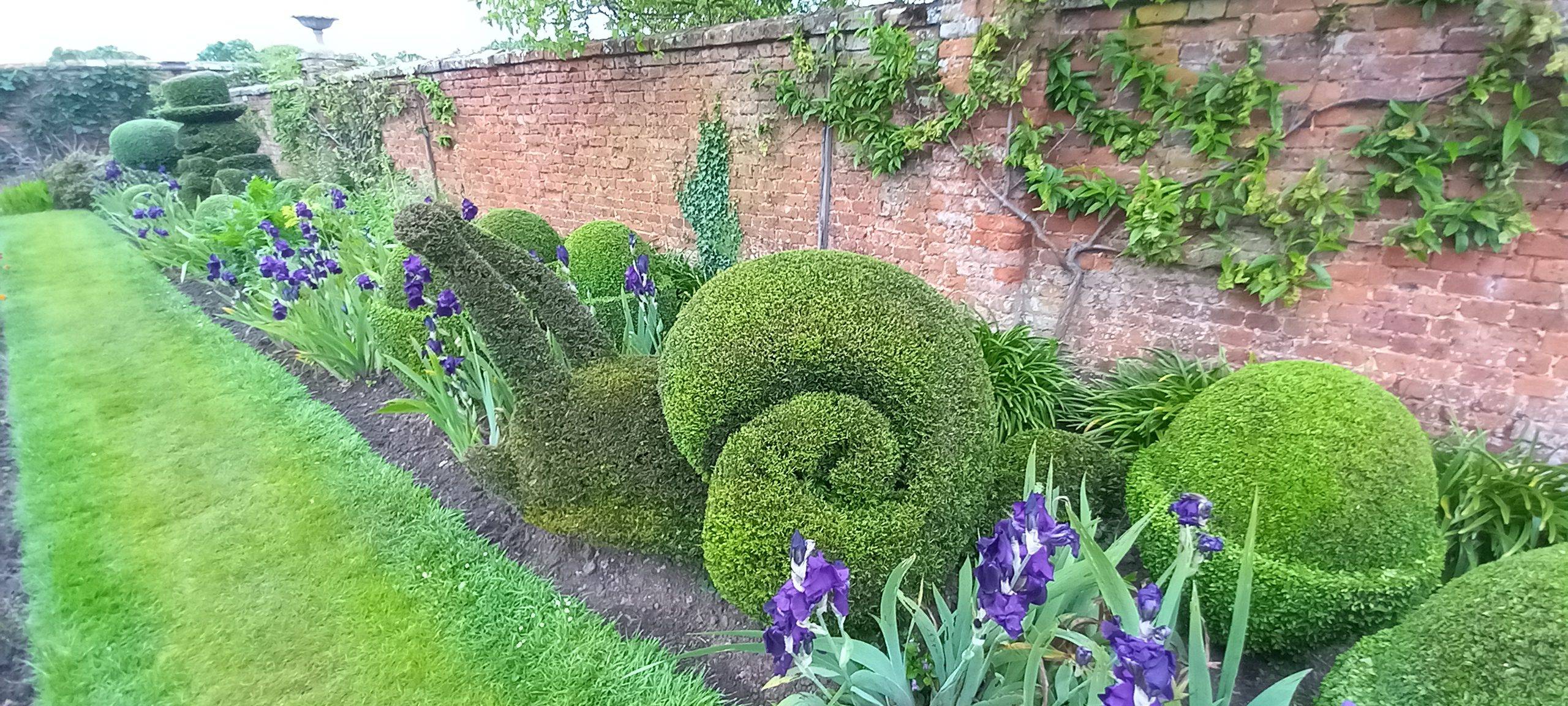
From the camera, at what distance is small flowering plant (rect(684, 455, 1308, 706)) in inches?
46.6

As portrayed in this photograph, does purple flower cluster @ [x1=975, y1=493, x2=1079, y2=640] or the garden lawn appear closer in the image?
purple flower cluster @ [x1=975, y1=493, x2=1079, y2=640]

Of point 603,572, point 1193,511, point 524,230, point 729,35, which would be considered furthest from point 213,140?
point 1193,511

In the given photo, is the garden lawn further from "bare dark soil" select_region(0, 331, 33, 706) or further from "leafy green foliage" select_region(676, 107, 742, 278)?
"leafy green foliage" select_region(676, 107, 742, 278)

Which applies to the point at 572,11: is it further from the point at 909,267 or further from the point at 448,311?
the point at 448,311

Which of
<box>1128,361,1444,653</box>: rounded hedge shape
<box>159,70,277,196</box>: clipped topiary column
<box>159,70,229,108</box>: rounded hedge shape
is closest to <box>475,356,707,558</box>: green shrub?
<box>1128,361,1444,653</box>: rounded hedge shape

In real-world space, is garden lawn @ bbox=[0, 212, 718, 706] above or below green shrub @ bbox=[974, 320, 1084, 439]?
below

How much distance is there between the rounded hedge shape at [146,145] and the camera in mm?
10094

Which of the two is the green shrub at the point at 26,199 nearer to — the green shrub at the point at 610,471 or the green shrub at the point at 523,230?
the green shrub at the point at 523,230

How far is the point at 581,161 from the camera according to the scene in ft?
20.7

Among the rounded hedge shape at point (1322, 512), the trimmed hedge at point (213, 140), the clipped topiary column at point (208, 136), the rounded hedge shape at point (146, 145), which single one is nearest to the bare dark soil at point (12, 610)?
the rounded hedge shape at point (1322, 512)

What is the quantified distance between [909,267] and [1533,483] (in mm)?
2979

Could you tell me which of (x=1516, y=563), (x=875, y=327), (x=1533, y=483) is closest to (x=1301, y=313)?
(x=1533, y=483)

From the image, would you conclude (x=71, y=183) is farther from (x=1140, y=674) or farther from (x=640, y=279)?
(x=1140, y=674)

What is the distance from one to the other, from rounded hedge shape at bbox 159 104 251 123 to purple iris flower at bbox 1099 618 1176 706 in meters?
12.2
